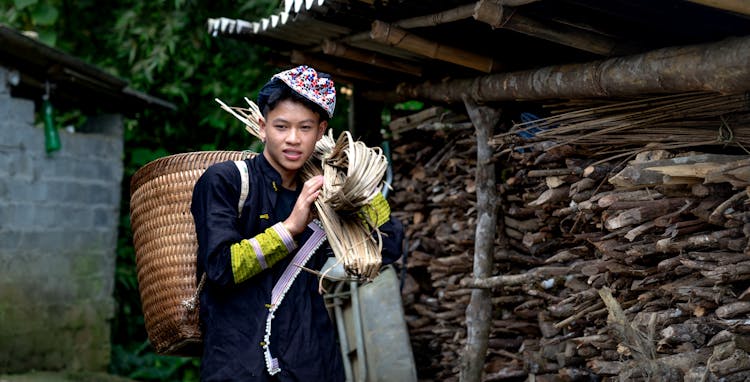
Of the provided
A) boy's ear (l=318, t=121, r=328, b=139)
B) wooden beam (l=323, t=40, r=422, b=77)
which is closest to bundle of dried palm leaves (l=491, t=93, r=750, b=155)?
wooden beam (l=323, t=40, r=422, b=77)

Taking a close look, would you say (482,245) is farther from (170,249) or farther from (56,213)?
(56,213)

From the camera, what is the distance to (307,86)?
10.8 ft

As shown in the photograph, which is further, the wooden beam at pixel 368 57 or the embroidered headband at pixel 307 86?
the wooden beam at pixel 368 57

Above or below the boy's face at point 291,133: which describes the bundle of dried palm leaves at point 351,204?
below

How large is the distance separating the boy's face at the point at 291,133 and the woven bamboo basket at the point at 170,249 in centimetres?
30

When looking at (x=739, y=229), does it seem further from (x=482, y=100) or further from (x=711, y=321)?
(x=482, y=100)

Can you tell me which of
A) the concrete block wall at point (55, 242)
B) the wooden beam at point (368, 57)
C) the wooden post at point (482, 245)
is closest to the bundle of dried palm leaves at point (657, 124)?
the wooden post at point (482, 245)

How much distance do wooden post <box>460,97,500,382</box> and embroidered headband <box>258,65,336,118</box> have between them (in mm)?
1679

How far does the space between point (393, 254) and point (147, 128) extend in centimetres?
731

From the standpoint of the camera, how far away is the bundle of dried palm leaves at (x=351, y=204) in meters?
3.18

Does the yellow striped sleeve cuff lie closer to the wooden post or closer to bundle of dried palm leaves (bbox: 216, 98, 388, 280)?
bundle of dried palm leaves (bbox: 216, 98, 388, 280)

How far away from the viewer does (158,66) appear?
947cm

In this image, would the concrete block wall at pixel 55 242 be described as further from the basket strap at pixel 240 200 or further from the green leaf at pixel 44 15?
the basket strap at pixel 240 200

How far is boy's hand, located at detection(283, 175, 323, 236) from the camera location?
3.21 m
